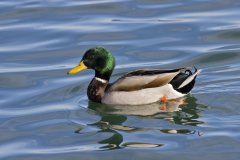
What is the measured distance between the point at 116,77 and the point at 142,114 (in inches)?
87.1

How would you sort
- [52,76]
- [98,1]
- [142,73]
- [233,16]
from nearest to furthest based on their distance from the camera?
[142,73]
[52,76]
[233,16]
[98,1]

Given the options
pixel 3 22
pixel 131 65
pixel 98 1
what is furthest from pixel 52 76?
pixel 98 1

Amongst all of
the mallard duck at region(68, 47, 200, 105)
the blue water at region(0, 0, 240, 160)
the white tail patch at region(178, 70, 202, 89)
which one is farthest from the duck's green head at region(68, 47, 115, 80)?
the white tail patch at region(178, 70, 202, 89)

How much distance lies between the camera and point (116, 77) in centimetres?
1432

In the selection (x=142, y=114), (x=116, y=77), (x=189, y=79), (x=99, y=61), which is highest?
(x=99, y=61)

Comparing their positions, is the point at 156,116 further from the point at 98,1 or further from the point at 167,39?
the point at 98,1

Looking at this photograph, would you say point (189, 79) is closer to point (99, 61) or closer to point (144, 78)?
point (144, 78)

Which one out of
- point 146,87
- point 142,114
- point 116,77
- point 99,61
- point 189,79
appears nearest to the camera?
point 142,114

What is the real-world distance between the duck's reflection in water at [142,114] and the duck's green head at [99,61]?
596mm

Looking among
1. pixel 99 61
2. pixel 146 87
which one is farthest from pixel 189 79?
pixel 99 61

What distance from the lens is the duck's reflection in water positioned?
1110cm

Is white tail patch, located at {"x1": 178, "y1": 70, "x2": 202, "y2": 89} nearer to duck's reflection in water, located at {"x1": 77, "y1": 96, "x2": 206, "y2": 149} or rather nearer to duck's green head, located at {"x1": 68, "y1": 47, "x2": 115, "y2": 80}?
duck's reflection in water, located at {"x1": 77, "y1": 96, "x2": 206, "y2": 149}

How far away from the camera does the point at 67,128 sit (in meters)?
11.8

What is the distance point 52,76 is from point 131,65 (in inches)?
54.9
